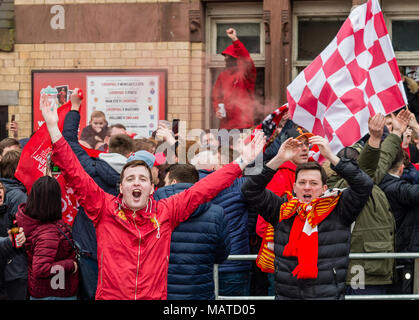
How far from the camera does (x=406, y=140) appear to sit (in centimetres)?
754

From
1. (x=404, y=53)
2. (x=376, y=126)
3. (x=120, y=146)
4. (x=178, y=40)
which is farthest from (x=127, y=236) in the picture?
(x=404, y=53)

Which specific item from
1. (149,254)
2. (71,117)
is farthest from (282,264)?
(71,117)

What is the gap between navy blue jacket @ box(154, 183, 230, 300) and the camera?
4676 millimetres

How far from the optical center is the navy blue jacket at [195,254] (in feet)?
15.3

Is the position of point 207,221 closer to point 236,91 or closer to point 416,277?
point 416,277

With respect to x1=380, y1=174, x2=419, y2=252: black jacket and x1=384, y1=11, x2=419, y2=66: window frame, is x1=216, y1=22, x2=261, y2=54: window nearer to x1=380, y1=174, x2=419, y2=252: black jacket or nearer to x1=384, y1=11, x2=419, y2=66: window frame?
x1=384, y1=11, x2=419, y2=66: window frame

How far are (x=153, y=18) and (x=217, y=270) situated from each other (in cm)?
606

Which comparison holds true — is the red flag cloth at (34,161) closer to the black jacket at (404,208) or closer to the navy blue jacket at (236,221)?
the navy blue jacket at (236,221)

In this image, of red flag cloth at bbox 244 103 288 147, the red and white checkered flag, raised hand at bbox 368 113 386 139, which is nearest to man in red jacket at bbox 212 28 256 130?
red flag cloth at bbox 244 103 288 147

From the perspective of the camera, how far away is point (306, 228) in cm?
489

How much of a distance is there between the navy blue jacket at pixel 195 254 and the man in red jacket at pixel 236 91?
19.2 feet

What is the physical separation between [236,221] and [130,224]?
1667 mm

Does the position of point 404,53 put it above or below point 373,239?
above

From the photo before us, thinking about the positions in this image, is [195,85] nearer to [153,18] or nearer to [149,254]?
[153,18]
